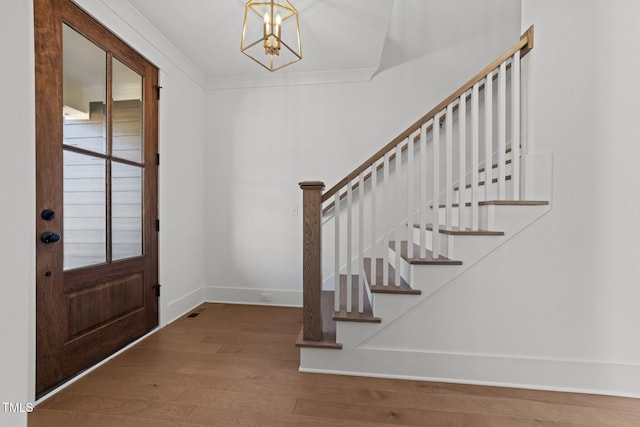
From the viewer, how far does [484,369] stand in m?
1.79

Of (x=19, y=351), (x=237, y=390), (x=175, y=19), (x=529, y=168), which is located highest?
(x=175, y=19)

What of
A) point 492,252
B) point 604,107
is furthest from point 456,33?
point 492,252

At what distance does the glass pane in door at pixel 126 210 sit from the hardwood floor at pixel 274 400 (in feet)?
2.68

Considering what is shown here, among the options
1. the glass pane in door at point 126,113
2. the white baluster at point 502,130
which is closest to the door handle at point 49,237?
the glass pane in door at point 126,113

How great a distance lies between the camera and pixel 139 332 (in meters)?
2.36

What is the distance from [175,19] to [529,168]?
9.31 ft

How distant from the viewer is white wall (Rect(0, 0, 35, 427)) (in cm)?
52

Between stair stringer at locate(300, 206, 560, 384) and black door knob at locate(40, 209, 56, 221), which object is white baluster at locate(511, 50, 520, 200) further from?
black door knob at locate(40, 209, 56, 221)

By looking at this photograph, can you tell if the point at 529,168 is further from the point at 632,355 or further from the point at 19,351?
the point at 19,351

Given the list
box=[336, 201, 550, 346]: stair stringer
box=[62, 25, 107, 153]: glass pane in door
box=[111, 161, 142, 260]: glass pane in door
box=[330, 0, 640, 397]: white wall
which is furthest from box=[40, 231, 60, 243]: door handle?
box=[330, 0, 640, 397]: white wall

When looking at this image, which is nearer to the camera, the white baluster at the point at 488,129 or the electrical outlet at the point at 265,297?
the white baluster at the point at 488,129

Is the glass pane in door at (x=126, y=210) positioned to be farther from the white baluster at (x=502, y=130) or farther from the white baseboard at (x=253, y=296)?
the white baluster at (x=502, y=130)

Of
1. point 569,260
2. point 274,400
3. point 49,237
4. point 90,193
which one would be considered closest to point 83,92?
point 90,193

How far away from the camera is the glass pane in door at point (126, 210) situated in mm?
2141
